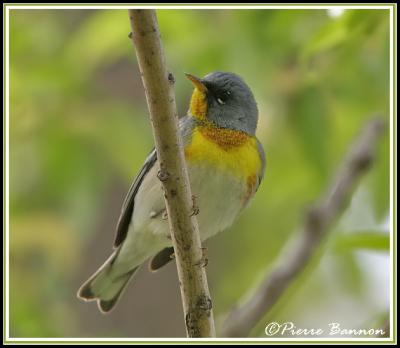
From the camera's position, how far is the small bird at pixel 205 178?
300 cm

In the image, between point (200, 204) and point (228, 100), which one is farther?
point (228, 100)

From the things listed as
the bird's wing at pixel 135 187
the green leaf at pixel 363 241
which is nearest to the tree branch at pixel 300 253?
the green leaf at pixel 363 241

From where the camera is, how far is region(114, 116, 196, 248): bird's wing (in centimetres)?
308

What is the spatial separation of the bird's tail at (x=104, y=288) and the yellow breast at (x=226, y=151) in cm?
84

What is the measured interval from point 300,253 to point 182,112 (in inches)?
69.5

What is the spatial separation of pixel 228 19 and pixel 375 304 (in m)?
1.59

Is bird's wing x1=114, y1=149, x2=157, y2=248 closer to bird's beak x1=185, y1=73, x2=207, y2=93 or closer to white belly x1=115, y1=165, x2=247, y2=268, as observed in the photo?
white belly x1=115, y1=165, x2=247, y2=268

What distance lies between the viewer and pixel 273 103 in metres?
3.56

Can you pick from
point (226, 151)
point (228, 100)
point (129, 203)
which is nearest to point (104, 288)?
point (129, 203)

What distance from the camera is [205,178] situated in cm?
298

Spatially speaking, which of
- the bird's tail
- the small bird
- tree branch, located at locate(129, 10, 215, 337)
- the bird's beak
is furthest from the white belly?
tree branch, located at locate(129, 10, 215, 337)

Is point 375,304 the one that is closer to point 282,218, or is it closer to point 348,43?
point 282,218

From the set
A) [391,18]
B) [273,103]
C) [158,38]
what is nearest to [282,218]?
[273,103]

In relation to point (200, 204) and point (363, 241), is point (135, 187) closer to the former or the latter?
point (200, 204)
